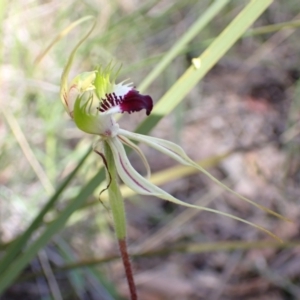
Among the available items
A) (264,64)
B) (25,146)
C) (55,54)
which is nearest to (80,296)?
(25,146)

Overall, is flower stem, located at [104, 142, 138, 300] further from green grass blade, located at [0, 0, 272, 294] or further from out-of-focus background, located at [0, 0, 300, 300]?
out-of-focus background, located at [0, 0, 300, 300]

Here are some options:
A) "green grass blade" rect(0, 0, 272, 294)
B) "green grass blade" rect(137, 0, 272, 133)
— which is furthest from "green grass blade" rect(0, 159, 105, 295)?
"green grass blade" rect(137, 0, 272, 133)

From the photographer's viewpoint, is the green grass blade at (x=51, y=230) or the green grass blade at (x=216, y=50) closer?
the green grass blade at (x=216, y=50)

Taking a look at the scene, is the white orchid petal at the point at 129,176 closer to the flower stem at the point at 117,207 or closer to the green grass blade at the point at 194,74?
the flower stem at the point at 117,207


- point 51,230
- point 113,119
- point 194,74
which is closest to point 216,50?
point 194,74

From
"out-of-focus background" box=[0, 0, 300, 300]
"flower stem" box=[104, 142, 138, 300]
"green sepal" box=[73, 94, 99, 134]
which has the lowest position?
"flower stem" box=[104, 142, 138, 300]

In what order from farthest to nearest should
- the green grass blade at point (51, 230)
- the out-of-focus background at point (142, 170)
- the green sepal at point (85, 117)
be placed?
the out-of-focus background at point (142, 170)
the green grass blade at point (51, 230)
the green sepal at point (85, 117)

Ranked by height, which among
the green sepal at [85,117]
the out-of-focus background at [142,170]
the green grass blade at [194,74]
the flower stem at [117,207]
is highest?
the out-of-focus background at [142,170]

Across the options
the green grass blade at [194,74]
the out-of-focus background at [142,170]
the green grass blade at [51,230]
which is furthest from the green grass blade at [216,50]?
the out-of-focus background at [142,170]
